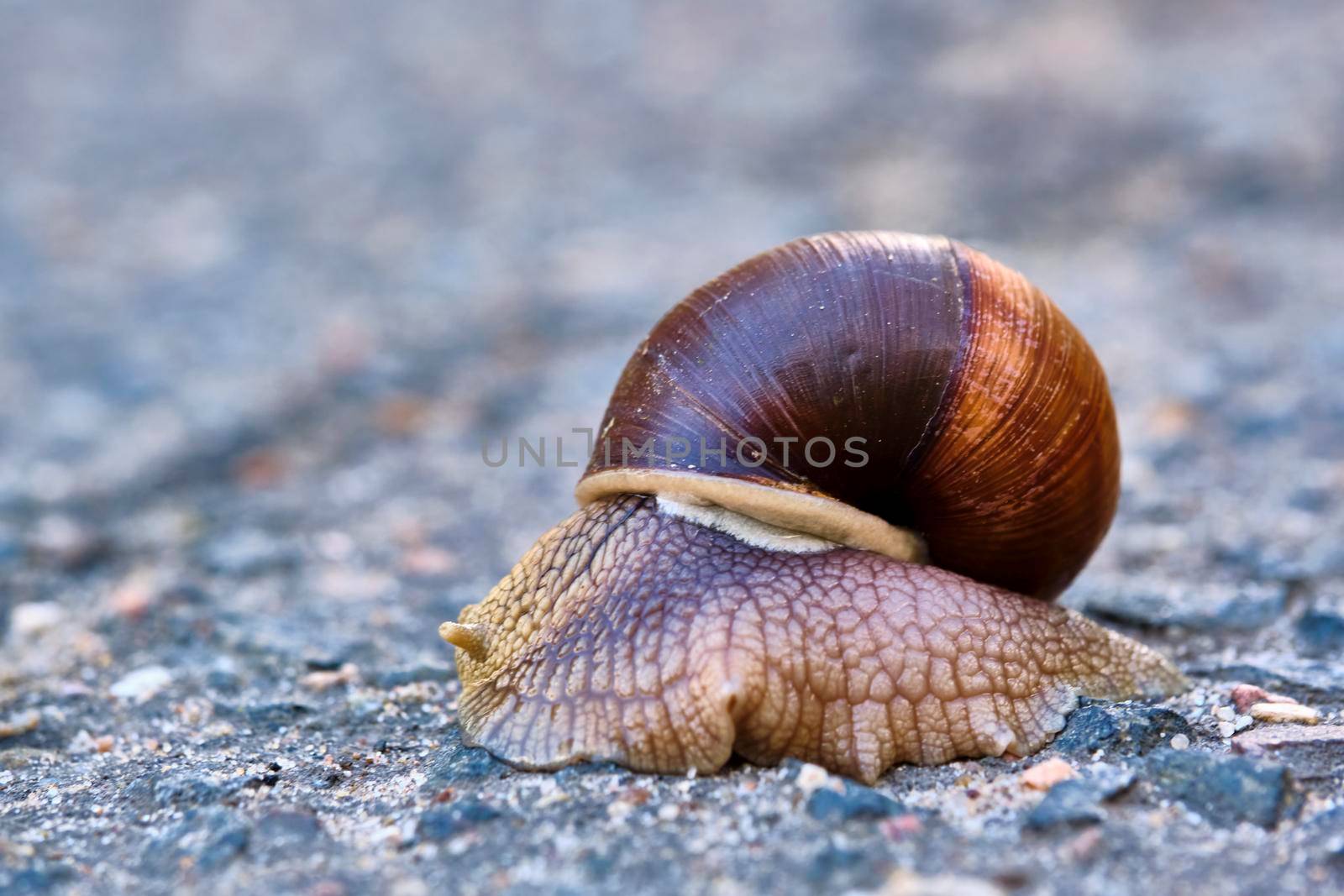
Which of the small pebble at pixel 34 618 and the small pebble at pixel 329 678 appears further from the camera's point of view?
the small pebble at pixel 34 618

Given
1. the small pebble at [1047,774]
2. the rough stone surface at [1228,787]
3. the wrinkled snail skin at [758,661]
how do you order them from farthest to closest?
1. the wrinkled snail skin at [758,661]
2. the small pebble at [1047,774]
3. the rough stone surface at [1228,787]

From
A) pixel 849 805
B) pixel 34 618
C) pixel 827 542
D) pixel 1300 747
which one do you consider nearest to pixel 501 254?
pixel 34 618

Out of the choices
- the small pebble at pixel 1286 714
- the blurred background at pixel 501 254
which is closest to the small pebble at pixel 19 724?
the blurred background at pixel 501 254

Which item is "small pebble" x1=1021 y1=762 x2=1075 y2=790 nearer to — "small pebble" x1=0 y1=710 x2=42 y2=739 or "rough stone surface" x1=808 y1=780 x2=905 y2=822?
"rough stone surface" x1=808 y1=780 x2=905 y2=822

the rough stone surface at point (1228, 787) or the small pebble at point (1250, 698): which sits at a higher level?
the small pebble at point (1250, 698)

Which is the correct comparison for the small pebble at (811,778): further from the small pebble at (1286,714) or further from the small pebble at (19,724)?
the small pebble at (19,724)

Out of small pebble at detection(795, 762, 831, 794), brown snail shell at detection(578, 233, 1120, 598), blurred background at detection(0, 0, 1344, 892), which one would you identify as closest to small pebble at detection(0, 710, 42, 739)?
blurred background at detection(0, 0, 1344, 892)

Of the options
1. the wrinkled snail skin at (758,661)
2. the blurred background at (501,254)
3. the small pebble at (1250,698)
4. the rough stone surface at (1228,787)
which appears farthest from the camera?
the blurred background at (501,254)

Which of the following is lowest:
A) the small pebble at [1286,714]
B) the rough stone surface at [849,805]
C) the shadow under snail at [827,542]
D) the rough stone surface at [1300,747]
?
the rough stone surface at [849,805]
